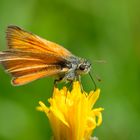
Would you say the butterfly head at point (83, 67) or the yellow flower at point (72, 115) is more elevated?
the butterfly head at point (83, 67)

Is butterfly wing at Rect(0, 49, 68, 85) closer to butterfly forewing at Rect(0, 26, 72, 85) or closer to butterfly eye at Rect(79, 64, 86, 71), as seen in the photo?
butterfly forewing at Rect(0, 26, 72, 85)

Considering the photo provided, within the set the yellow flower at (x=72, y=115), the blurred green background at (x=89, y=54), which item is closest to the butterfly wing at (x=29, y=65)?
the yellow flower at (x=72, y=115)

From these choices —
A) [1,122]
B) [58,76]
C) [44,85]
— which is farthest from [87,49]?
[58,76]

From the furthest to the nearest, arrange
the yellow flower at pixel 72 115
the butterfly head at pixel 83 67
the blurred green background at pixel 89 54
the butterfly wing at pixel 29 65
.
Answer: the blurred green background at pixel 89 54 → the butterfly head at pixel 83 67 → the butterfly wing at pixel 29 65 → the yellow flower at pixel 72 115

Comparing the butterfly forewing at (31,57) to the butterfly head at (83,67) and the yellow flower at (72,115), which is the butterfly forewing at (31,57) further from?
the yellow flower at (72,115)

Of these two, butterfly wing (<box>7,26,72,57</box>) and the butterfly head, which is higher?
butterfly wing (<box>7,26,72,57</box>)

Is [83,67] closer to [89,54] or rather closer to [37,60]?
[37,60]

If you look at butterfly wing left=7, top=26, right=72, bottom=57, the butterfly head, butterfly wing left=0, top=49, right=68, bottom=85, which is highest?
butterfly wing left=7, top=26, right=72, bottom=57

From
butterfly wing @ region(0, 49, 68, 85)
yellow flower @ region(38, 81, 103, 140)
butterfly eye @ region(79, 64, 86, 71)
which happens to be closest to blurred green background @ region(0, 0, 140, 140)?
butterfly wing @ region(0, 49, 68, 85)
